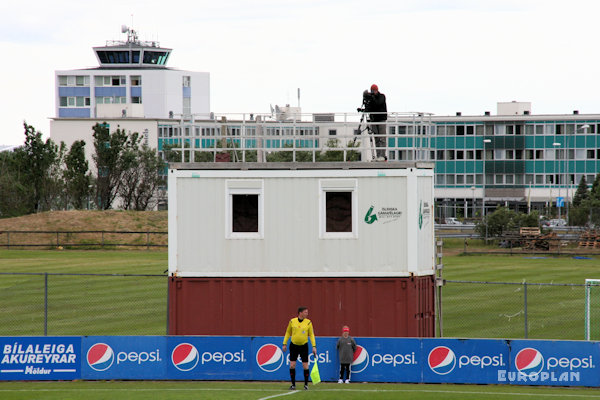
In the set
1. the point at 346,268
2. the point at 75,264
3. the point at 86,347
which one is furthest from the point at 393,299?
the point at 75,264

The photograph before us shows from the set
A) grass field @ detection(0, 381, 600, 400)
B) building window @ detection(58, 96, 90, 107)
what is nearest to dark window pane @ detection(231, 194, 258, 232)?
grass field @ detection(0, 381, 600, 400)

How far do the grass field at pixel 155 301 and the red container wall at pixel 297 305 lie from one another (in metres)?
5.79

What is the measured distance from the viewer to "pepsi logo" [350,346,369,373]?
72.1 ft

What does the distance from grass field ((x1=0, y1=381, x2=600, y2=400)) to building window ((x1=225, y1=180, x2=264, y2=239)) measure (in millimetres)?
4063

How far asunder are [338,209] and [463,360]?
5.04 m

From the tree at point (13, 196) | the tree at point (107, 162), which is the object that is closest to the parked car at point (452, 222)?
the tree at point (107, 162)

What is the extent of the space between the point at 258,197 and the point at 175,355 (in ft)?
15.1

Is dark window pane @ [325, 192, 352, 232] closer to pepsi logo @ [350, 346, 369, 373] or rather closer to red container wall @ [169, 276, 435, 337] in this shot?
red container wall @ [169, 276, 435, 337]

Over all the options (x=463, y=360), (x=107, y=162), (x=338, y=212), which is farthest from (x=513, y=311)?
(x=107, y=162)

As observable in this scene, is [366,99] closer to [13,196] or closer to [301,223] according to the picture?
[301,223]

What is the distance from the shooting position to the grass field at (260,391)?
65.0ft

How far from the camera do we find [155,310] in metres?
34.0

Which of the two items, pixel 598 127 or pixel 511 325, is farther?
pixel 598 127

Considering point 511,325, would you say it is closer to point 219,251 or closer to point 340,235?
point 340,235
